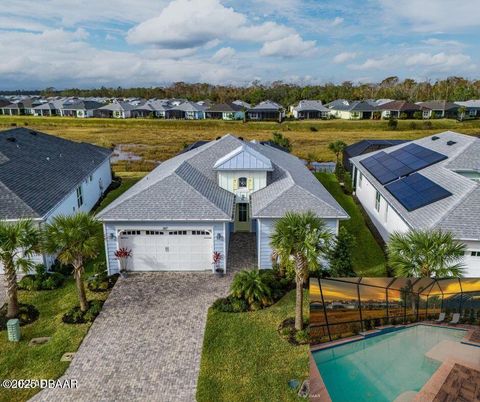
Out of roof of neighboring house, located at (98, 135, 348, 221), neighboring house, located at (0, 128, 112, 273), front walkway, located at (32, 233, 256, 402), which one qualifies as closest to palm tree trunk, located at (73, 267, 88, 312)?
front walkway, located at (32, 233, 256, 402)

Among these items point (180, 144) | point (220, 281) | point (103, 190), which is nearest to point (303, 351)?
point (220, 281)

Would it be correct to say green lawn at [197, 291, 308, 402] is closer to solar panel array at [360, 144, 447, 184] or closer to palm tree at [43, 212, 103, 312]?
palm tree at [43, 212, 103, 312]

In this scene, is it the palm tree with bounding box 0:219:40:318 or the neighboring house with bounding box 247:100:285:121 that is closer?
the palm tree with bounding box 0:219:40:318

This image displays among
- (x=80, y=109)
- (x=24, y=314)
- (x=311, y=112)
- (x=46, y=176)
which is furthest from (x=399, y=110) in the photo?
(x=24, y=314)

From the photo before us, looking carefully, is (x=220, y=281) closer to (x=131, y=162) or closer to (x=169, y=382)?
(x=169, y=382)

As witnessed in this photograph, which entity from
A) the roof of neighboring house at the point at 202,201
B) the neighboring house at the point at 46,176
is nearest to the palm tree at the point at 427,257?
the roof of neighboring house at the point at 202,201
